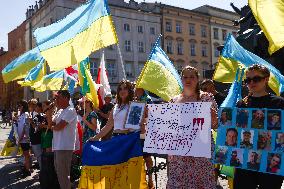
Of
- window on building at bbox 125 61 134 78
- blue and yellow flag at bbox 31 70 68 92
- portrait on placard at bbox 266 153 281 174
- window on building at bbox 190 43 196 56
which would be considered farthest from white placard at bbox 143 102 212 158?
window on building at bbox 190 43 196 56

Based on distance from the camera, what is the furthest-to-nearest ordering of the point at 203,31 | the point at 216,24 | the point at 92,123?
the point at 216,24, the point at 203,31, the point at 92,123

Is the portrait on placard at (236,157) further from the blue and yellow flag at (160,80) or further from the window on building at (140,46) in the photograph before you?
the window on building at (140,46)

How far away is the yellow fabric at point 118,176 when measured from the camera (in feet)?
15.5

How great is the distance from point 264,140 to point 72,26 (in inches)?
148

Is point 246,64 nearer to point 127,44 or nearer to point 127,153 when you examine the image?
point 127,153

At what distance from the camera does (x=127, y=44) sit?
4312 cm

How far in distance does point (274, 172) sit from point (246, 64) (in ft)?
10.3

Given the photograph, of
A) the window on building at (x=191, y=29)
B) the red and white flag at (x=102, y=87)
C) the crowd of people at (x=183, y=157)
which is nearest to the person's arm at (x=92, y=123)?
the crowd of people at (x=183, y=157)

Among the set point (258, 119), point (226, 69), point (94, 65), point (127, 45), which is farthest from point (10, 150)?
point (127, 45)

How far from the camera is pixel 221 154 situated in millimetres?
3701

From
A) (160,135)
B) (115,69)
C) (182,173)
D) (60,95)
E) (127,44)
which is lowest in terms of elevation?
(182,173)

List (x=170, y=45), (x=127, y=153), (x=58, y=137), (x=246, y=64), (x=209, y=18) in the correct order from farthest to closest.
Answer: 1. (x=209, y=18)
2. (x=170, y=45)
3. (x=246, y=64)
4. (x=58, y=137)
5. (x=127, y=153)

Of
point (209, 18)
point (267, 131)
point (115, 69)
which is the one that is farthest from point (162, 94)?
point (209, 18)

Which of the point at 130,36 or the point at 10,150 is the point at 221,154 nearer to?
the point at 10,150
